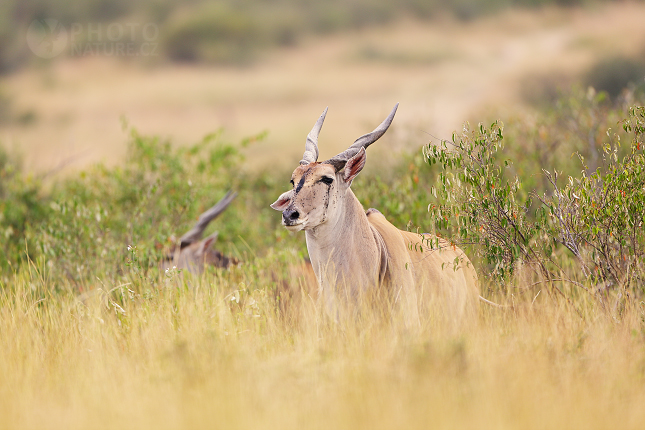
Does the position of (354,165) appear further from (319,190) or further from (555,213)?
(555,213)

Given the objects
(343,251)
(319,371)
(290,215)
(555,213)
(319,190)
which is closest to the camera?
(319,371)

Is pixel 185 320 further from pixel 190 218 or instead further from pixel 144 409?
pixel 190 218

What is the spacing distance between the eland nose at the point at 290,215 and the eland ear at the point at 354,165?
600 mm

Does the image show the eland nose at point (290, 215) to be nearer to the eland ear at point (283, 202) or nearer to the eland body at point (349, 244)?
the eland body at point (349, 244)

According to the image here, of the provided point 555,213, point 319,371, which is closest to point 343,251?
point 319,371

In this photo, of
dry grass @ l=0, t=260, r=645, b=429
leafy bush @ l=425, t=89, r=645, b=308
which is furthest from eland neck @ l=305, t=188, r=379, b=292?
leafy bush @ l=425, t=89, r=645, b=308

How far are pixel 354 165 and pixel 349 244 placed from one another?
63cm

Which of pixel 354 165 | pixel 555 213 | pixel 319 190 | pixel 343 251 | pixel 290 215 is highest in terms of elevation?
pixel 354 165

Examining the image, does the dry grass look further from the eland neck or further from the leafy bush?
the leafy bush

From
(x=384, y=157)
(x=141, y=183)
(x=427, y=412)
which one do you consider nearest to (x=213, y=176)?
(x=141, y=183)

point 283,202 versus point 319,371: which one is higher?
point 283,202

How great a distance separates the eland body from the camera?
17.2 feet

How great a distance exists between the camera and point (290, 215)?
5062mm

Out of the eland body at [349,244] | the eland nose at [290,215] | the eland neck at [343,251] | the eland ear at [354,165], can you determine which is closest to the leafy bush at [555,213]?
the eland body at [349,244]
